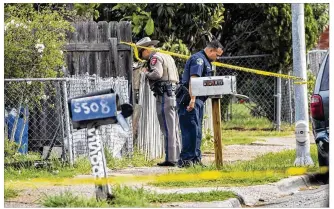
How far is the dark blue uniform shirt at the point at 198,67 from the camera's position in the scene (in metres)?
13.2

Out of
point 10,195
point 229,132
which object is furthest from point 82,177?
point 229,132

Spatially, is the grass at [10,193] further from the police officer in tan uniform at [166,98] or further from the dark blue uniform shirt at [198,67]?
the police officer in tan uniform at [166,98]

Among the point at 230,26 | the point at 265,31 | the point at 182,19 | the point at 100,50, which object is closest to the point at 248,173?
the point at 100,50

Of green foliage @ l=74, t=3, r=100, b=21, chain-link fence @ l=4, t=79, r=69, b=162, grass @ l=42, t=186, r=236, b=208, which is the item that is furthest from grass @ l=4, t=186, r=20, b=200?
green foliage @ l=74, t=3, r=100, b=21

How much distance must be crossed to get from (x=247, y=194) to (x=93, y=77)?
13.2ft

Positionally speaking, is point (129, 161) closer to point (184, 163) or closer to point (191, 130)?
point (184, 163)

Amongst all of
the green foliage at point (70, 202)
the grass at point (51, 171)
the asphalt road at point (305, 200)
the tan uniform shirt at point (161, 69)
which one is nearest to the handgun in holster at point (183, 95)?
the tan uniform shirt at point (161, 69)

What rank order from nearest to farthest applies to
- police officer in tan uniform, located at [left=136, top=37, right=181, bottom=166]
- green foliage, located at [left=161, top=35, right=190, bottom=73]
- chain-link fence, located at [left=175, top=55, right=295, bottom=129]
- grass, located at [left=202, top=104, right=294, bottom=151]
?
police officer in tan uniform, located at [left=136, top=37, right=181, bottom=166] < green foliage, located at [left=161, top=35, right=190, bottom=73] < grass, located at [left=202, top=104, right=294, bottom=151] < chain-link fence, located at [left=175, top=55, right=295, bottom=129]

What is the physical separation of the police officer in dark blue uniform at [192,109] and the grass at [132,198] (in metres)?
2.95

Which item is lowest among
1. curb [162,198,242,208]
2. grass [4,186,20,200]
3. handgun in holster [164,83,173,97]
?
curb [162,198,242,208]

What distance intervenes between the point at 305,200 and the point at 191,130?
9.52 feet

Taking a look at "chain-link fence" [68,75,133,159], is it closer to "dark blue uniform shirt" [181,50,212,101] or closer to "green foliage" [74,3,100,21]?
"dark blue uniform shirt" [181,50,212,101]

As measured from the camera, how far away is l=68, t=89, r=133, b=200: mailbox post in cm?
929

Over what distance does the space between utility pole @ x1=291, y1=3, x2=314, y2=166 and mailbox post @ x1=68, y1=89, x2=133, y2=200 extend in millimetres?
4659
